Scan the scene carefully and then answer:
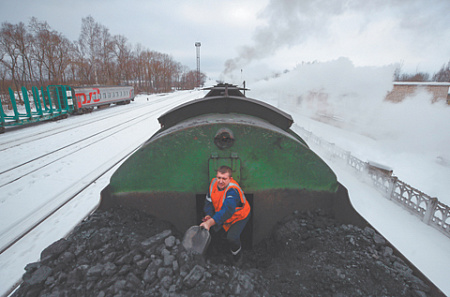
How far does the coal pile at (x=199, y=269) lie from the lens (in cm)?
177

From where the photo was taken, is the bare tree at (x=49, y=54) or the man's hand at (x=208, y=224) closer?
the man's hand at (x=208, y=224)

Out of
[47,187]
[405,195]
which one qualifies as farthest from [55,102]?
[405,195]

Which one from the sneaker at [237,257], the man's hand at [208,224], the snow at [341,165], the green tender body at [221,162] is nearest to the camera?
the man's hand at [208,224]

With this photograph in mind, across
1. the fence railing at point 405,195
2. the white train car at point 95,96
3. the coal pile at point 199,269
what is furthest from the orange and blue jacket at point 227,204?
the white train car at point 95,96

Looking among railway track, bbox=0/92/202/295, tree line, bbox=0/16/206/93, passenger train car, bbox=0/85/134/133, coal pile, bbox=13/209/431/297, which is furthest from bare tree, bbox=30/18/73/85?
coal pile, bbox=13/209/431/297

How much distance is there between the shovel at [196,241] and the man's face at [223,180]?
485mm

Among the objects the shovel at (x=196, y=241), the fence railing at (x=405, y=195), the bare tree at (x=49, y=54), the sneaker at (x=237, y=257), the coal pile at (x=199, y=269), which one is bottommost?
the fence railing at (x=405, y=195)

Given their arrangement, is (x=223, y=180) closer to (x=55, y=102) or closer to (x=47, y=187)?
(x=47, y=187)

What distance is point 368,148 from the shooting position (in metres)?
11.5

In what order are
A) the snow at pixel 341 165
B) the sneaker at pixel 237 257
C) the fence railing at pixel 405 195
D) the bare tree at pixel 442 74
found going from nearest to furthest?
the sneaker at pixel 237 257 → the snow at pixel 341 165 → the fence railing at pixel 405 195 → the bare tree at pixel 442 74

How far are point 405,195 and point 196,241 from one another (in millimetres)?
7446

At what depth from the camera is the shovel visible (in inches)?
78.3

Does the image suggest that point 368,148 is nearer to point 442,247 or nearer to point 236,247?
point 442,247

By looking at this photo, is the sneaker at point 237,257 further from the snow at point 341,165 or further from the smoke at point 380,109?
the smoke at point 380,109
